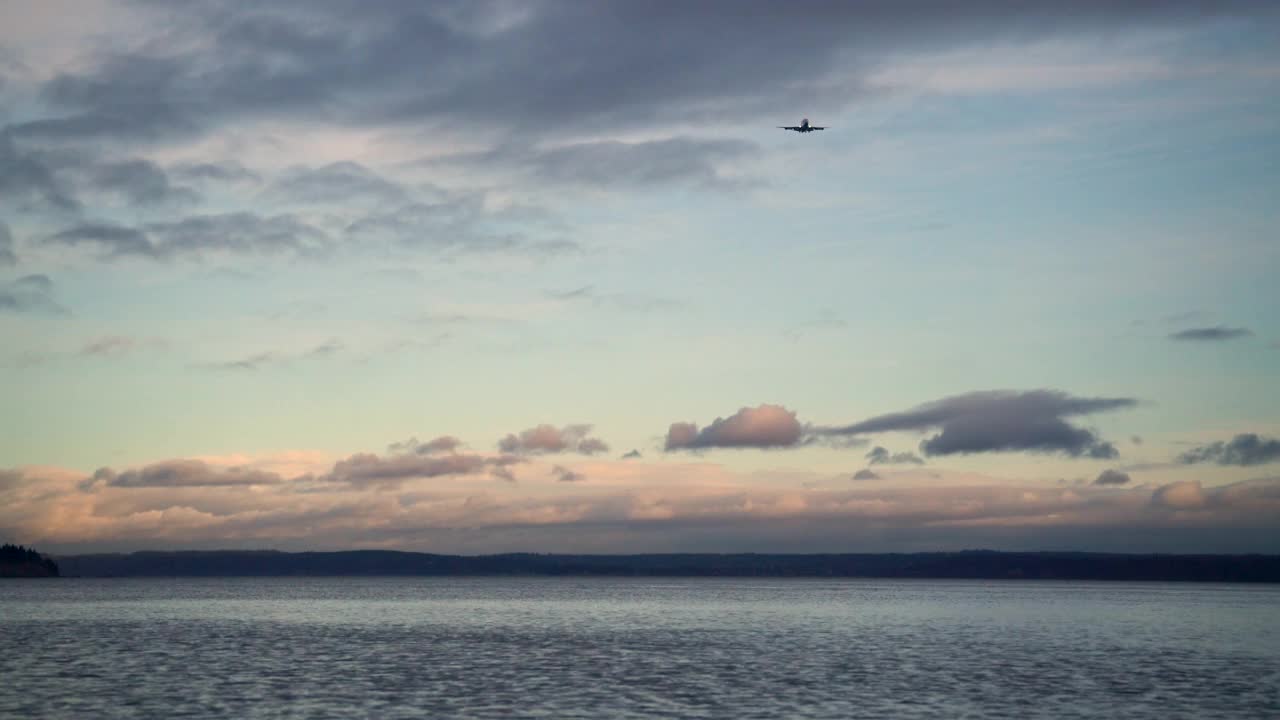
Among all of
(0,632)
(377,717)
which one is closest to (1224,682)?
(377,717)

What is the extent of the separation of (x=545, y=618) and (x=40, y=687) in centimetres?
8621

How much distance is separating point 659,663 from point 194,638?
43.9 meters

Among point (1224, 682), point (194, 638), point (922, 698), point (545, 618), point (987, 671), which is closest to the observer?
point (922, 698)

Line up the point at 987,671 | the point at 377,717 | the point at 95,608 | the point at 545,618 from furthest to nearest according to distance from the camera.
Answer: the point at 95,608 < the point at 545,618 < the point at 987,671 < the point at 377,717

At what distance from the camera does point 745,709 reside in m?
53.5

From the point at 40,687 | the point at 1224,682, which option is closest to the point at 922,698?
the point at 1224,682

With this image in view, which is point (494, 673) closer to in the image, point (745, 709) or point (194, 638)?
point (745, 709)

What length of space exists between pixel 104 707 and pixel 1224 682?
58.2 metres

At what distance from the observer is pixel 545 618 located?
14188 centimetres

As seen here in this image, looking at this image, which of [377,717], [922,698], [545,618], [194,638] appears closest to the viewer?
[377,717]

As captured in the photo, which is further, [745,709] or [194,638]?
[194,638]

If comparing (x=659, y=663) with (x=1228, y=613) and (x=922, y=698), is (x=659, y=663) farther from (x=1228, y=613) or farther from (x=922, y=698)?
(x=1228, y=613)

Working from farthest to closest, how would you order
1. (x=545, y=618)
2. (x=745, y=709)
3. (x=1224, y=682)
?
(x=545, y=618) < (x=1224, y=682) < (x=745, y=709)

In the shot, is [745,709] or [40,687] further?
[40,687]
